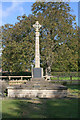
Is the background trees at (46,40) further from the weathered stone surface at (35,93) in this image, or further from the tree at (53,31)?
the weathered stone surface at (35,93)

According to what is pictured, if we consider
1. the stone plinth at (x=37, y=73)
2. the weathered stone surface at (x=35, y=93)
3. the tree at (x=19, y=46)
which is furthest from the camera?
the tree at (x=19, y=46)

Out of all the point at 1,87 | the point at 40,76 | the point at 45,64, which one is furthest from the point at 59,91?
the point at 45,64

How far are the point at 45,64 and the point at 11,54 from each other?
6280 millimetres

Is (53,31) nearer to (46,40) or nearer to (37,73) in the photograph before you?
(46,40)

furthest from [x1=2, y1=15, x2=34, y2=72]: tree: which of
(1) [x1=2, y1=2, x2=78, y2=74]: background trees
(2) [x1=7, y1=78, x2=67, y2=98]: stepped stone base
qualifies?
(2) [x1=7, y1=78, x2=67, y2=98]: stepped stone base

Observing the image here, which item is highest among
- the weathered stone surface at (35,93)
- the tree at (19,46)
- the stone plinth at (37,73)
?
the tree at (19,46)

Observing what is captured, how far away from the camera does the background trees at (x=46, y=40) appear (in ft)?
86.6

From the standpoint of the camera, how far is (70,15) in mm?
28875

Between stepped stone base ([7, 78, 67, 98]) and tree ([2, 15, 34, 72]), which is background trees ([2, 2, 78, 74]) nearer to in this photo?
tree ([2, 15, 34, 72])

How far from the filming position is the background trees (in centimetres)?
2639

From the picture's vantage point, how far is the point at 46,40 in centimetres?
2677

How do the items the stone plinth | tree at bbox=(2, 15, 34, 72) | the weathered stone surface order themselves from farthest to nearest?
tree at bbox=(2, 15, 34, 72)
the stone plinth
the weathered stone surface

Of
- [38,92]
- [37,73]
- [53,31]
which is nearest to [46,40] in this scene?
[53,31]

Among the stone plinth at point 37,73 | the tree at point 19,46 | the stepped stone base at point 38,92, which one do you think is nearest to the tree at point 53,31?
the tree at point 19,46
